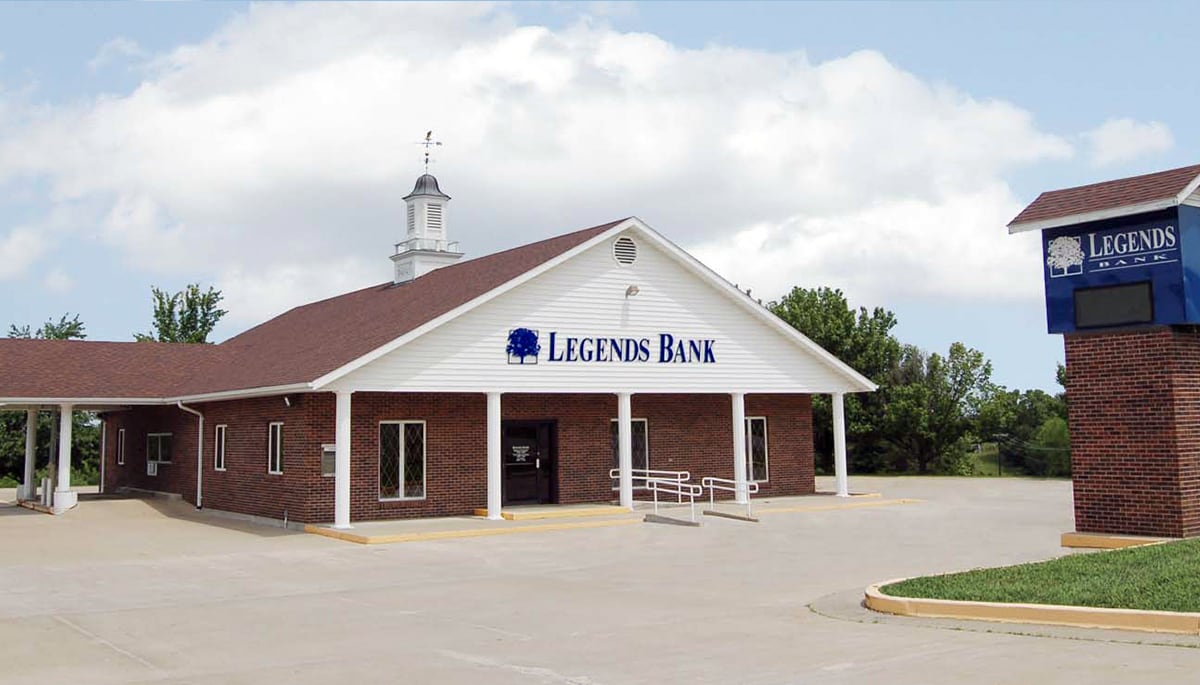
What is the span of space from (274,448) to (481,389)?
4.62m

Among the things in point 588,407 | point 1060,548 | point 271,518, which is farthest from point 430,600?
point 588,407

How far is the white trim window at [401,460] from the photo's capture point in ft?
75.5

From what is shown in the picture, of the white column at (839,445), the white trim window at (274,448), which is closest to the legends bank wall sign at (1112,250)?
the white column at (839,445)

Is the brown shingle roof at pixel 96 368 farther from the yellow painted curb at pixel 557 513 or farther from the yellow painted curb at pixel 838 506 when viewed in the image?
the yellow painted curb at pixel 838 506

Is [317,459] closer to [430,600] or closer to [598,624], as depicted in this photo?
[430,600]

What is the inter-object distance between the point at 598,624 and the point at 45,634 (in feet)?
17.2

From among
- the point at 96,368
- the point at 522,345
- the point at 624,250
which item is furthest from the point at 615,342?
the point at 96,368

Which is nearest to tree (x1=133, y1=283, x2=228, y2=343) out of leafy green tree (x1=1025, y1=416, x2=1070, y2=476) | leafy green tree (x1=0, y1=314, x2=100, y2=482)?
leafy green tree (x1=0, y1=314, x2=100, y2=482)

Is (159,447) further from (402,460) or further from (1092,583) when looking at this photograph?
(1092,583)

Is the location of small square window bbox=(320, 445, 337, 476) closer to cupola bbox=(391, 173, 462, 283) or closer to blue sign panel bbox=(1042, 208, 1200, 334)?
cupola bbox=(391, 173, 462, 283)

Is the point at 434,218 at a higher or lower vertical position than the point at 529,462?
higher

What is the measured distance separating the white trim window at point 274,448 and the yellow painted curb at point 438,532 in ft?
6.82

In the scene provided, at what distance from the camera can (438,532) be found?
2041 centimetres

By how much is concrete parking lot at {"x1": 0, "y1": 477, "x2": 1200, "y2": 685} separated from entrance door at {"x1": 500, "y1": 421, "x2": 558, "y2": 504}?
4.21 meters
